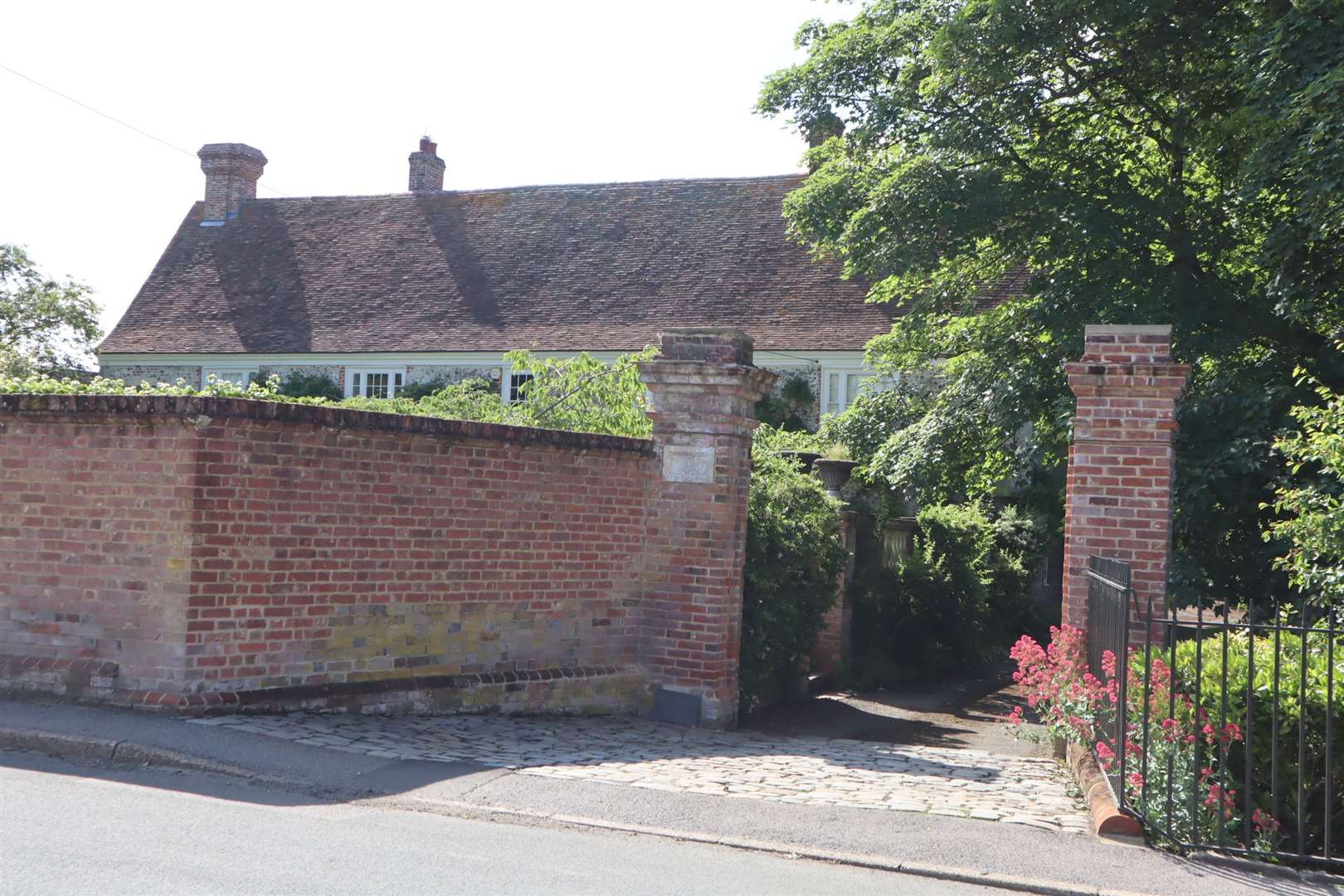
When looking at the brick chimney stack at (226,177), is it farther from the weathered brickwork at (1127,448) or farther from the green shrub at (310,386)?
the weathered brickwork at (1127,448)

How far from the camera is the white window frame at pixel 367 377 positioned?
25.9 metres

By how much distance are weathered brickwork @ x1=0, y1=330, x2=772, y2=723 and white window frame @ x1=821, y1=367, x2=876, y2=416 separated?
13325 mm

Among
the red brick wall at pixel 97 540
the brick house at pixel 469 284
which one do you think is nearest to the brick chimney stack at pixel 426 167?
the brick house at pixel 469 284

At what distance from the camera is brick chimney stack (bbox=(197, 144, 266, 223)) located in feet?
102

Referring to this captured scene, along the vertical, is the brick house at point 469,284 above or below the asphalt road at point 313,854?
above

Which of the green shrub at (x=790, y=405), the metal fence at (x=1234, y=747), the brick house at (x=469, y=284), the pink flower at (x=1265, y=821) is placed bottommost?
the pink flower at (x=1265, y=821)

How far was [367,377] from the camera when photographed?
26.2 m

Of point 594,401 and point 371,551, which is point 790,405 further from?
point 371,551

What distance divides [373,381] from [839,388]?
10251mm

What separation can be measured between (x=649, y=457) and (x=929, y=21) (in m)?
8.10

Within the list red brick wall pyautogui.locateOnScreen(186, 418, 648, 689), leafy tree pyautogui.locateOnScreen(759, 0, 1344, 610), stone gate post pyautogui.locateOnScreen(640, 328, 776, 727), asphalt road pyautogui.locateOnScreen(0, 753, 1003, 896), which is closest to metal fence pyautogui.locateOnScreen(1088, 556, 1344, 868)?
asphalt road pyautogui.locateOnScreen(0, 753, 1003, 896)

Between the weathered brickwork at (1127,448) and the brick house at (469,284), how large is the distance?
14.8m

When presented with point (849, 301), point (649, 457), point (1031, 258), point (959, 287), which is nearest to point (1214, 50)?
point (1031, 258)

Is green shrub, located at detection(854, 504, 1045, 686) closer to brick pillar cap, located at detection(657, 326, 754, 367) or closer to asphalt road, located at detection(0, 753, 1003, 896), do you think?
brick pillar cap, located at detection(657, 326, 754, 367)
